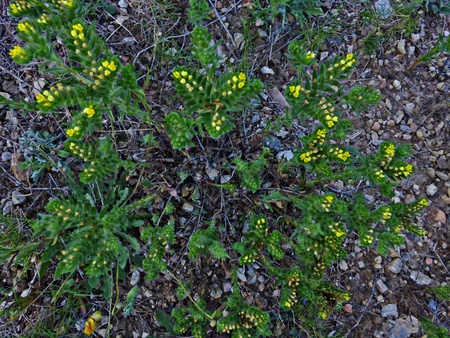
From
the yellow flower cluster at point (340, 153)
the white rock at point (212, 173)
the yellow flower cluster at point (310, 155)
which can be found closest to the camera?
the yellow flower cluster at point (340, 153)

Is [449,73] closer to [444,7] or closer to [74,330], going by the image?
[444,7]

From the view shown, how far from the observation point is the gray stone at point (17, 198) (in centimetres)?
436

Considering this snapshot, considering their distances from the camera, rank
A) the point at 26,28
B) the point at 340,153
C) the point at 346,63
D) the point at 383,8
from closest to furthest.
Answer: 1. the point at 26,28
2. the point at 346,63
3. the point at 340,153
4. the point at 383,8

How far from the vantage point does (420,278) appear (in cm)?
467

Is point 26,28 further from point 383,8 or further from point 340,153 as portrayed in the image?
point 383,8

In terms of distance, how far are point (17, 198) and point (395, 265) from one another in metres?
4.26

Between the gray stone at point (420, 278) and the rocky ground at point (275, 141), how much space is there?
0.01 m

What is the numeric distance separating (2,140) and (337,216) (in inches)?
146

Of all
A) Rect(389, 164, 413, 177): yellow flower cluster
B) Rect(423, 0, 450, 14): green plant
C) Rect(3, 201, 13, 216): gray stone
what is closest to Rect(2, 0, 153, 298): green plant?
Rect(3, 201, 13, 216): gray stone

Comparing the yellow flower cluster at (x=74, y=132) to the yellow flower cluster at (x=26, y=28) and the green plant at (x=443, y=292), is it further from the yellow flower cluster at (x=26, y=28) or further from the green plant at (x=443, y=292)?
the green plant at (x=443, y=292)

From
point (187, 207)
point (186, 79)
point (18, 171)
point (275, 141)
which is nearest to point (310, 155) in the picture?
point (275, 141)

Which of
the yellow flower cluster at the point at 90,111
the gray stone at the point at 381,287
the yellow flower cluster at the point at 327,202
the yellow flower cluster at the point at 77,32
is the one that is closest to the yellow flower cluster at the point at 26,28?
the yellow flower cluster at the point at 77,32

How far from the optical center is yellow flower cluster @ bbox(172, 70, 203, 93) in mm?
3125

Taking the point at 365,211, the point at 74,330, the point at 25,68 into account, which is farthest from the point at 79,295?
the point at 365,211
